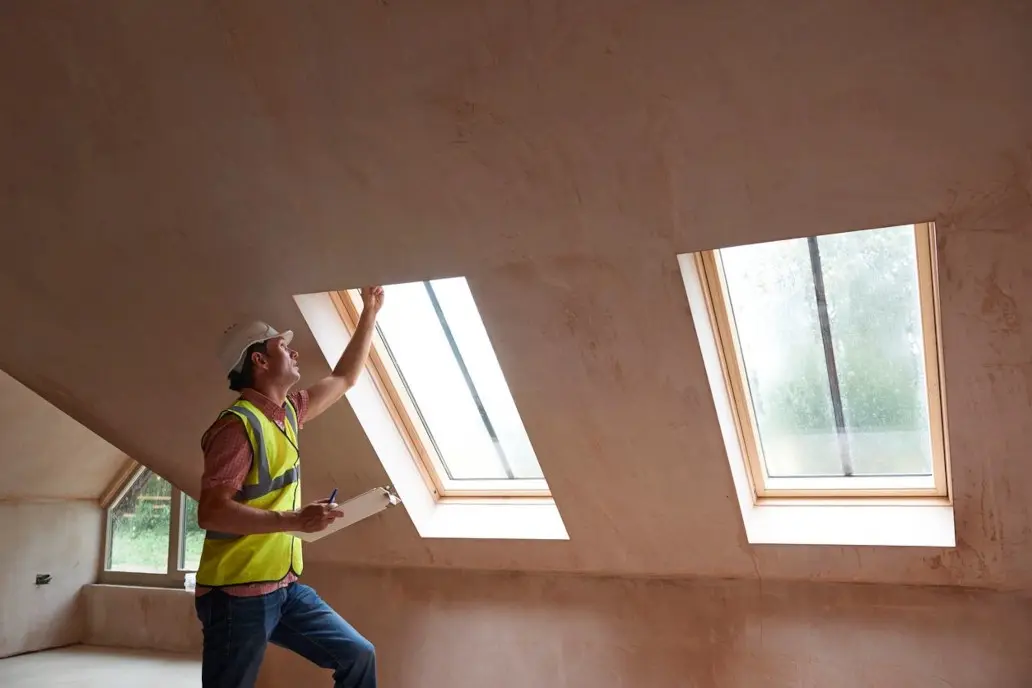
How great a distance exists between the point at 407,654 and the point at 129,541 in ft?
9.42

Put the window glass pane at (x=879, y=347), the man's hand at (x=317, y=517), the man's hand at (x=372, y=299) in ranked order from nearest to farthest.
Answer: the man's hand at (x=317, y=517) < the window glass pane at (x=879, y=347) < the man's hand at (x=372, y=299)

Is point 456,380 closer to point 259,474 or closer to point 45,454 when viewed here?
point 259,474

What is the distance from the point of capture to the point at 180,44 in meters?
2.10

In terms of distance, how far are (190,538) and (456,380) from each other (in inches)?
113

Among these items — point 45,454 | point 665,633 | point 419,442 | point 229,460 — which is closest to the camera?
point 229,460

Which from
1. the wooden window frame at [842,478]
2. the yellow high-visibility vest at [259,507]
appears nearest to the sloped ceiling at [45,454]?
the yellow high-visibility vest at [259,507]

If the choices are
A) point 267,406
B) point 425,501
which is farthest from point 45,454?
point 267,406

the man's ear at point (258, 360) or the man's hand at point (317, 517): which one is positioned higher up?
the man's ear at point (258, 360)

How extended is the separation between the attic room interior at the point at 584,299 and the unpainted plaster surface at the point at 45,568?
2.10 meters

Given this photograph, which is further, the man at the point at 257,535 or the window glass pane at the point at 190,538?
the window glass pane at the point at 190,538

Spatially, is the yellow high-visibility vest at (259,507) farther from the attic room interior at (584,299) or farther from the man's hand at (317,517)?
the man's hand at (317,517)

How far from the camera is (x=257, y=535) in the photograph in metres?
2.39

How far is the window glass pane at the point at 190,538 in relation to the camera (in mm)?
5254

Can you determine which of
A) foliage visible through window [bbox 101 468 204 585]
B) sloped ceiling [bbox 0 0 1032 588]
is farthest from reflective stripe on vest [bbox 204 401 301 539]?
foliage visible through window [bbox 101 468 204 585]
